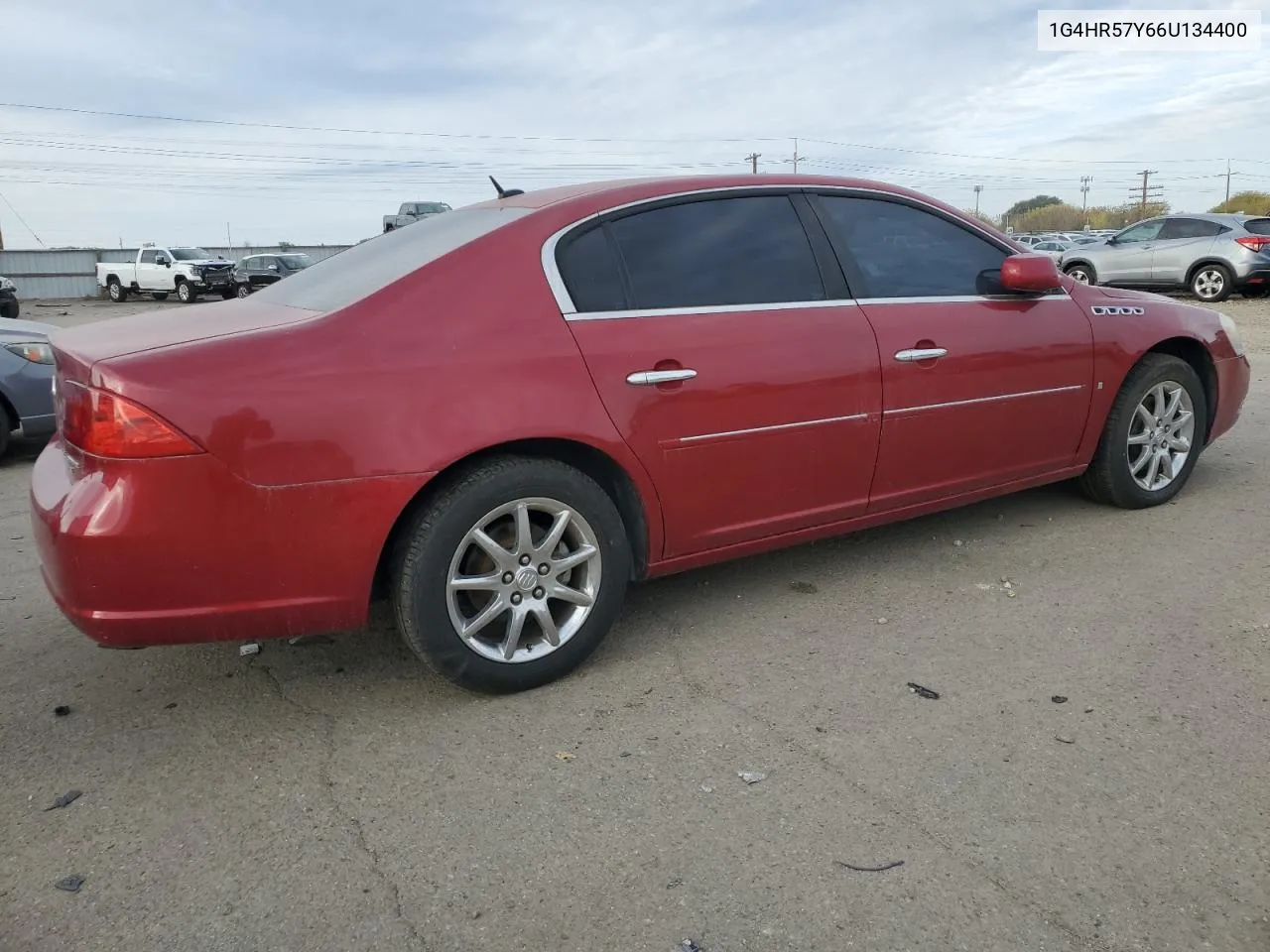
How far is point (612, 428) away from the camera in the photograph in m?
3.08

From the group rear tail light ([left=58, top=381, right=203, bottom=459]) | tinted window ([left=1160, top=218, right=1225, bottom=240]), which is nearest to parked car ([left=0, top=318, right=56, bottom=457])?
rear tail light ([left=58, top=381, right=203, bottom=459])

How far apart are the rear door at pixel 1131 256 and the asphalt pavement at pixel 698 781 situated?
15.7 m

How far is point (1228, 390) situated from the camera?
5023 mm

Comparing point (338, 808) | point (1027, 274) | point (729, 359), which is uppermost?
point (1027, 274)

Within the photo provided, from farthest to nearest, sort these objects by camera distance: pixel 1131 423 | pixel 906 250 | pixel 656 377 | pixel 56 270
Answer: pixel 56 270 → pixel 1131 423 → pixel 906 250 → pixel 656 377

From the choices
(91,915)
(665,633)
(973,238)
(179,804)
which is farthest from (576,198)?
(91,915)

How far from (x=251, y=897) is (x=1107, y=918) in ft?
6.04

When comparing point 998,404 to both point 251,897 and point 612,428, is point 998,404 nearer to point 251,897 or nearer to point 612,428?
point 612,428

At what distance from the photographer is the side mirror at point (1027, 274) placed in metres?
3.98

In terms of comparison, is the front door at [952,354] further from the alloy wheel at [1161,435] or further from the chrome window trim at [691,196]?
the alloy wheel at [1161,435]

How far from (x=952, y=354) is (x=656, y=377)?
138 centimetres

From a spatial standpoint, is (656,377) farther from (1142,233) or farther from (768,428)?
(1142,233)

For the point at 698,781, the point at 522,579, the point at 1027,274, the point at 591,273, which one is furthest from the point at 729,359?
the point at 1027,274

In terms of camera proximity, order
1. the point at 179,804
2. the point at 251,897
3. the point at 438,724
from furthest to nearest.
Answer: the point at 438,724 < the point at 179,804 < the point at 251,897
